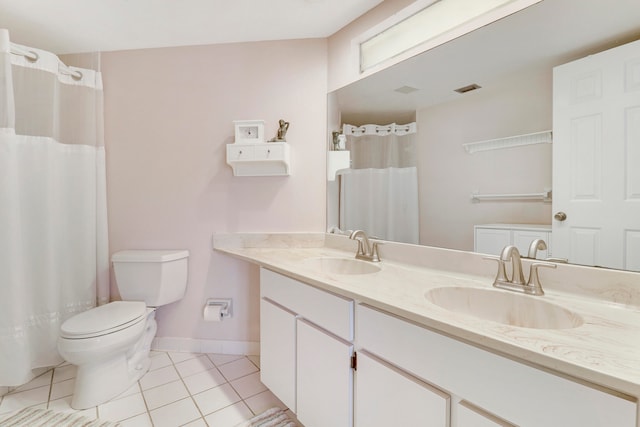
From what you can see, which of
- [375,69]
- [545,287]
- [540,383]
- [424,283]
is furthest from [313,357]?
[375,69]

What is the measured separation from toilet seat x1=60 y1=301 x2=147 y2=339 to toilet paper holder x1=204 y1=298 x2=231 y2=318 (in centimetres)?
39

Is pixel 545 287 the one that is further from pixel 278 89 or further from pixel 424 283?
pixel 278 89

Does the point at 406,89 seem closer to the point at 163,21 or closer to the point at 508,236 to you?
the point at 508,236

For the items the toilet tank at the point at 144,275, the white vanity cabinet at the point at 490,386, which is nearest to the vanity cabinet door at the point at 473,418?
the white vanity cabinet at the point at 490,386

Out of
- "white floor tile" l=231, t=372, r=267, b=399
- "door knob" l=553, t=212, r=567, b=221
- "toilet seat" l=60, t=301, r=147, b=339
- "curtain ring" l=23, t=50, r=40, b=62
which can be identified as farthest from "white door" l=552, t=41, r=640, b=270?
"curtain ring" l=23, t=50, r=40, b=62

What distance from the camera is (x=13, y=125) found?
156 centimetres

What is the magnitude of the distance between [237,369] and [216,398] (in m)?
0.28

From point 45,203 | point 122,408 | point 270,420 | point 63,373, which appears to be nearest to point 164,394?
point 122,408

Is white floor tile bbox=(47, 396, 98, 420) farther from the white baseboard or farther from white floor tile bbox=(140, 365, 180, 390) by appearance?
the white baseboard

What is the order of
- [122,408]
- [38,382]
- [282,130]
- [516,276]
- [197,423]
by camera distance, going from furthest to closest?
[282,130]
[38,382]
[122,408]
[197,423]
[516,276]

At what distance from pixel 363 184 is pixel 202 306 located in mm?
1453

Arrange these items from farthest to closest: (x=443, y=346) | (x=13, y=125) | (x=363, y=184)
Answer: (x=363, y=184)
(x=13, y=125)
(x=443, y=346)

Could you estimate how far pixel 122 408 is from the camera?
1489 millimetres

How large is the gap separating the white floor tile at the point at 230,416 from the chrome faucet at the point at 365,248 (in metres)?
1.01
